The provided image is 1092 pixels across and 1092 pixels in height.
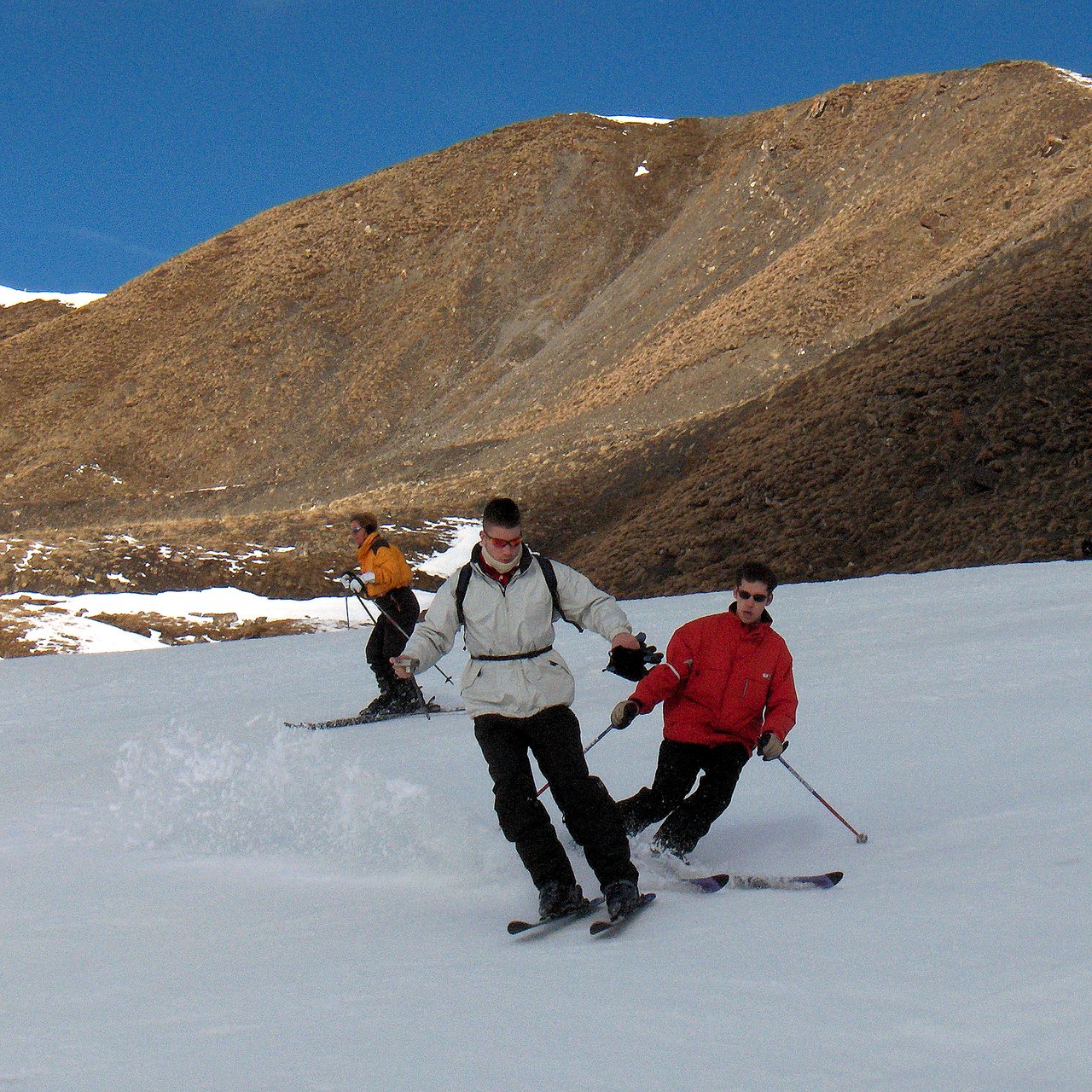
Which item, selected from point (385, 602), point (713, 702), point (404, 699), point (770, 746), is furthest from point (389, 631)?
point (770, 746)

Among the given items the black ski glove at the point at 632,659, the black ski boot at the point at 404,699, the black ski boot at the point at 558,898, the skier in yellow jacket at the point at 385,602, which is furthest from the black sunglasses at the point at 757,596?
the black ski boot at the point at 404,699

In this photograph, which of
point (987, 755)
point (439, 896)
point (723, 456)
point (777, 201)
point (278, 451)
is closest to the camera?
point (439, 896)

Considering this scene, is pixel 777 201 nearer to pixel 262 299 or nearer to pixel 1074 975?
pixel 262 299

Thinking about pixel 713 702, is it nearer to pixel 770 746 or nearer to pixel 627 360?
pixel 770 746

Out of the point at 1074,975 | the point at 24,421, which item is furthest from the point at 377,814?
the point at 24,421

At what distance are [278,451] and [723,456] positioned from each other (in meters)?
36.3

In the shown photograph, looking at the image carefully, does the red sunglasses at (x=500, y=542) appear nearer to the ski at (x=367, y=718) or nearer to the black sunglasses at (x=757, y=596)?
the black sunglasses at (x=757, y=596)

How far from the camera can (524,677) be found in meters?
5.00

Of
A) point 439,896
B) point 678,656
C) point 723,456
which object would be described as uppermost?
point 723,456

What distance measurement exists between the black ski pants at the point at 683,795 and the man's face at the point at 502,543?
1.28 meters

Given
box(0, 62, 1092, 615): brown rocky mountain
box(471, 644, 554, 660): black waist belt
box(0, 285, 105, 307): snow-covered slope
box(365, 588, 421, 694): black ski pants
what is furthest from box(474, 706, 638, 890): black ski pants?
box(0, 285, 105, 307): snow-covered slope

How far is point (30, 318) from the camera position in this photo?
291 feet

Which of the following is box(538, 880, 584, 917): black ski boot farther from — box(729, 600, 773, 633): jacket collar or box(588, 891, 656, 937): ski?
box(729, 600, 773, 633): jacket collar

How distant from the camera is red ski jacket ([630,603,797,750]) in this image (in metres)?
5.41
